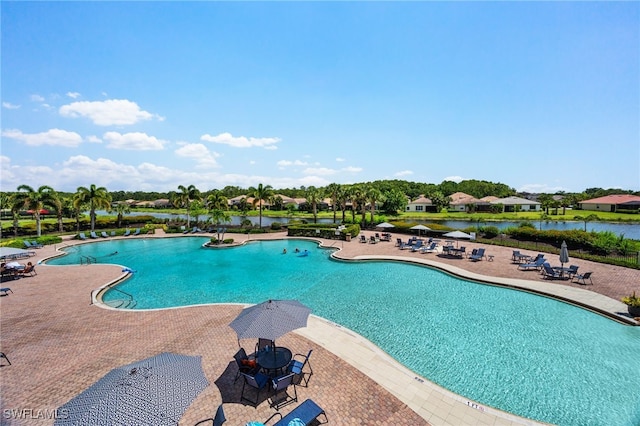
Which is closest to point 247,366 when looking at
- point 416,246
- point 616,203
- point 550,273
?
point 550,273

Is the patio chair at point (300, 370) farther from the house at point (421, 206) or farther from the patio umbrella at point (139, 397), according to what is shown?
the house at point (421, 206)

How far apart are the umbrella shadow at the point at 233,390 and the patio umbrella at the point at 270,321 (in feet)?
4.87

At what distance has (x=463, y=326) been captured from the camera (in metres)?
12.2

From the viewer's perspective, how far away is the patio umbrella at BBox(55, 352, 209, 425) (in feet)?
15.3

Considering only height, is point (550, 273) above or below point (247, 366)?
above

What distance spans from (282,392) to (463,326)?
8.13m

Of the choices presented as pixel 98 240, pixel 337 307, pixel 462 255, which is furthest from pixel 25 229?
pixel 462 255

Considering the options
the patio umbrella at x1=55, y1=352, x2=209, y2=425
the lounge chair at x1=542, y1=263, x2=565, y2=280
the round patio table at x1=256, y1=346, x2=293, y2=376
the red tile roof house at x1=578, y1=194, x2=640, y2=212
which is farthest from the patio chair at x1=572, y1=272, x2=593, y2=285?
the red tile roof house at x1=578, y1=194, x2=640, y2=212

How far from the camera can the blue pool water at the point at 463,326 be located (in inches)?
320

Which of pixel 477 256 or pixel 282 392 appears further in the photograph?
pixel 477 256

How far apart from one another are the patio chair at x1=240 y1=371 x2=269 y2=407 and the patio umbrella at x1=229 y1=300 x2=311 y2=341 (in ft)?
3.78

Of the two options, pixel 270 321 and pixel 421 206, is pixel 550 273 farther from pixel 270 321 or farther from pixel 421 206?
pixel 421 206

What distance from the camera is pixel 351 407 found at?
705cm

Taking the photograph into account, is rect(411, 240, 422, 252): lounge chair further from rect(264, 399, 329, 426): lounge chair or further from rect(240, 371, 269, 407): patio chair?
rect(264, 399, 329, 426): lounge chair
